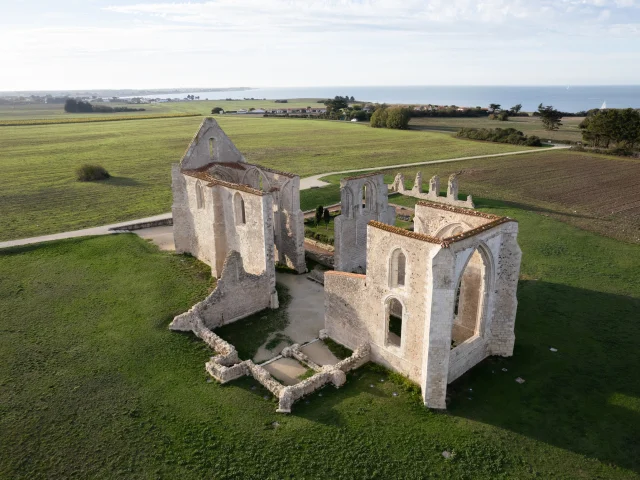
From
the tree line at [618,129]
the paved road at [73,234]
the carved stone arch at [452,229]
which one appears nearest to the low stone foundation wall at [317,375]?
the carved stone arch at [452,229]

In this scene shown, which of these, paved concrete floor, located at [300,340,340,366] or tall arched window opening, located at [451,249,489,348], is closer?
tall arched window opening, located at [451,249,489,348]

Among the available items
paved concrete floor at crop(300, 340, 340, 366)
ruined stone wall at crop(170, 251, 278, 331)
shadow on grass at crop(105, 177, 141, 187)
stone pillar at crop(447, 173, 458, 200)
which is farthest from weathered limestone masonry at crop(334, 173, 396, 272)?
shadow on grass at crop(105, 177, 141, 187)

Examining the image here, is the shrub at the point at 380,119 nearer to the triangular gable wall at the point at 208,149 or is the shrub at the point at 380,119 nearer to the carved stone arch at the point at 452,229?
the triangular gable wall at the point at 208,149

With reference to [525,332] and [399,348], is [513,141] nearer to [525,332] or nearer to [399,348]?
[525,332]

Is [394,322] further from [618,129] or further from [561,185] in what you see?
[618,129]

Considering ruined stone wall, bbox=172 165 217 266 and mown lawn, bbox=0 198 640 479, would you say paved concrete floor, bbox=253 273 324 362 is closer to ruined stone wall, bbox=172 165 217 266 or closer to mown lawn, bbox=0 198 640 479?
mown lawn, bbox=0 198 640 479
